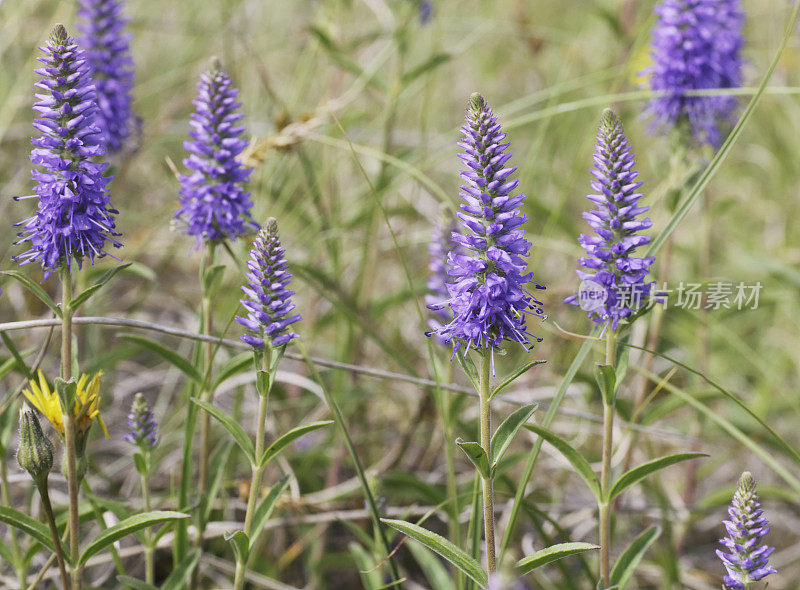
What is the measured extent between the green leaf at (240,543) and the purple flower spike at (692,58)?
287cm

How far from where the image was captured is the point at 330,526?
4.14 meters

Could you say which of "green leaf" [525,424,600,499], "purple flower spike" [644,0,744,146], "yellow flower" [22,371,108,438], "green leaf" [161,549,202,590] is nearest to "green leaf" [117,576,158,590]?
"green leaf" [161,549,202,590]

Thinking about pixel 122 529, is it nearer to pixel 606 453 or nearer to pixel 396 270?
pixel 606 453

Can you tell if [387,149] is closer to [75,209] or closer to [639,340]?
[639,340]

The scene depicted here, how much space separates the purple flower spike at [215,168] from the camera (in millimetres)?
2789

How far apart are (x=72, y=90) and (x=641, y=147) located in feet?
20.6

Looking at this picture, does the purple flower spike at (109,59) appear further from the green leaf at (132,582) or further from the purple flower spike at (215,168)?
the green leaf at (132,582)

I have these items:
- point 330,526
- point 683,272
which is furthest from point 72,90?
point 683,272

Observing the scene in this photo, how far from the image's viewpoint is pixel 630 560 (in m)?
2.71

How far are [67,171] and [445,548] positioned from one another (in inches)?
61.8

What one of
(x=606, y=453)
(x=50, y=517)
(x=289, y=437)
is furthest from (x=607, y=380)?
(x=50, y=517)

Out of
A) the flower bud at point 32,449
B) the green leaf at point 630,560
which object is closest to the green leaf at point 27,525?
the flower bud at point 32,449

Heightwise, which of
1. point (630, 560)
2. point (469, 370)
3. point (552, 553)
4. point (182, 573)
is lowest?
point (182, 573)

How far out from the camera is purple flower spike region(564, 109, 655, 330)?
2248mm
